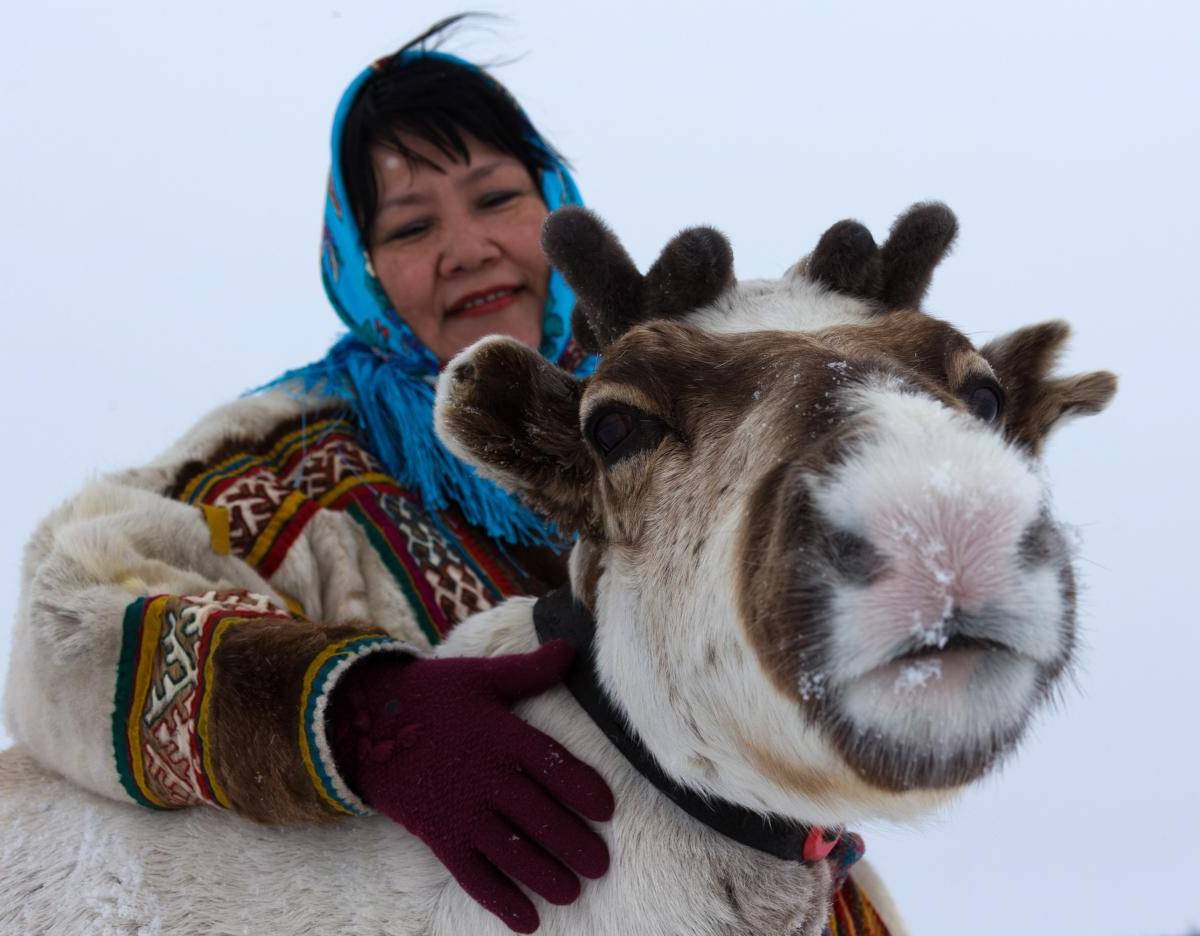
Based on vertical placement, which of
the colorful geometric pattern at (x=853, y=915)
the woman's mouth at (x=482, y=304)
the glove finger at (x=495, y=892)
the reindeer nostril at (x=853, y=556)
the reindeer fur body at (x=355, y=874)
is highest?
the reindeer nostril at (x=853, y=556)

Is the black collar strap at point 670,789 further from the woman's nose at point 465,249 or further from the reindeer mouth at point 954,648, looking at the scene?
the woman's nose at point 465,249

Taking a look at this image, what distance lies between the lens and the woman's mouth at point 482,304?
12.9 feet

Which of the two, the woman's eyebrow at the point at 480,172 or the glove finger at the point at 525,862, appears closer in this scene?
the glove finger at the point at 525,862

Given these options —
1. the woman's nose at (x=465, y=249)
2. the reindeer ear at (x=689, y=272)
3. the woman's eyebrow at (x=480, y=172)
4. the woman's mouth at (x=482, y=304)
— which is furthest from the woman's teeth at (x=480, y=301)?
the reindeer ear at (x=689, y=272)

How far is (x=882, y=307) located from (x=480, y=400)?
3.05 ft

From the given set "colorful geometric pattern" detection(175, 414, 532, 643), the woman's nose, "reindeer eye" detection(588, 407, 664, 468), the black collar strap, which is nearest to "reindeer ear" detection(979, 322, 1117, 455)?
"reindeer eye" detection(588, 407, 664, 468)

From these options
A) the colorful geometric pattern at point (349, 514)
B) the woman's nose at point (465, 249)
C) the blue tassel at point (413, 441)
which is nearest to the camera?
the colorful geometric pattern at point (349, 514)

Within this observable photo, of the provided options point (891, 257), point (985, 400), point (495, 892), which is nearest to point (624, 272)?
point (891, 257)

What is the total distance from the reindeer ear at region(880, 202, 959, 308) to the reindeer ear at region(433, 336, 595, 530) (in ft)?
2.60

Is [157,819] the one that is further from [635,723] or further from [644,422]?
[644,422]

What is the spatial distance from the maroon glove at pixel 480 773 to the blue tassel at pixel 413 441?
3.89ft

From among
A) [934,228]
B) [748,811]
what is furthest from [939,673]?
[934,228]

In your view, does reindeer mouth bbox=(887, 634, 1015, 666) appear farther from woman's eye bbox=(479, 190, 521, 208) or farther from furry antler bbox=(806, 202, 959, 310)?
woman's eye bbox=(479, 190, 521, 208)

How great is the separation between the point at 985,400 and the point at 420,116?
8.54ft
